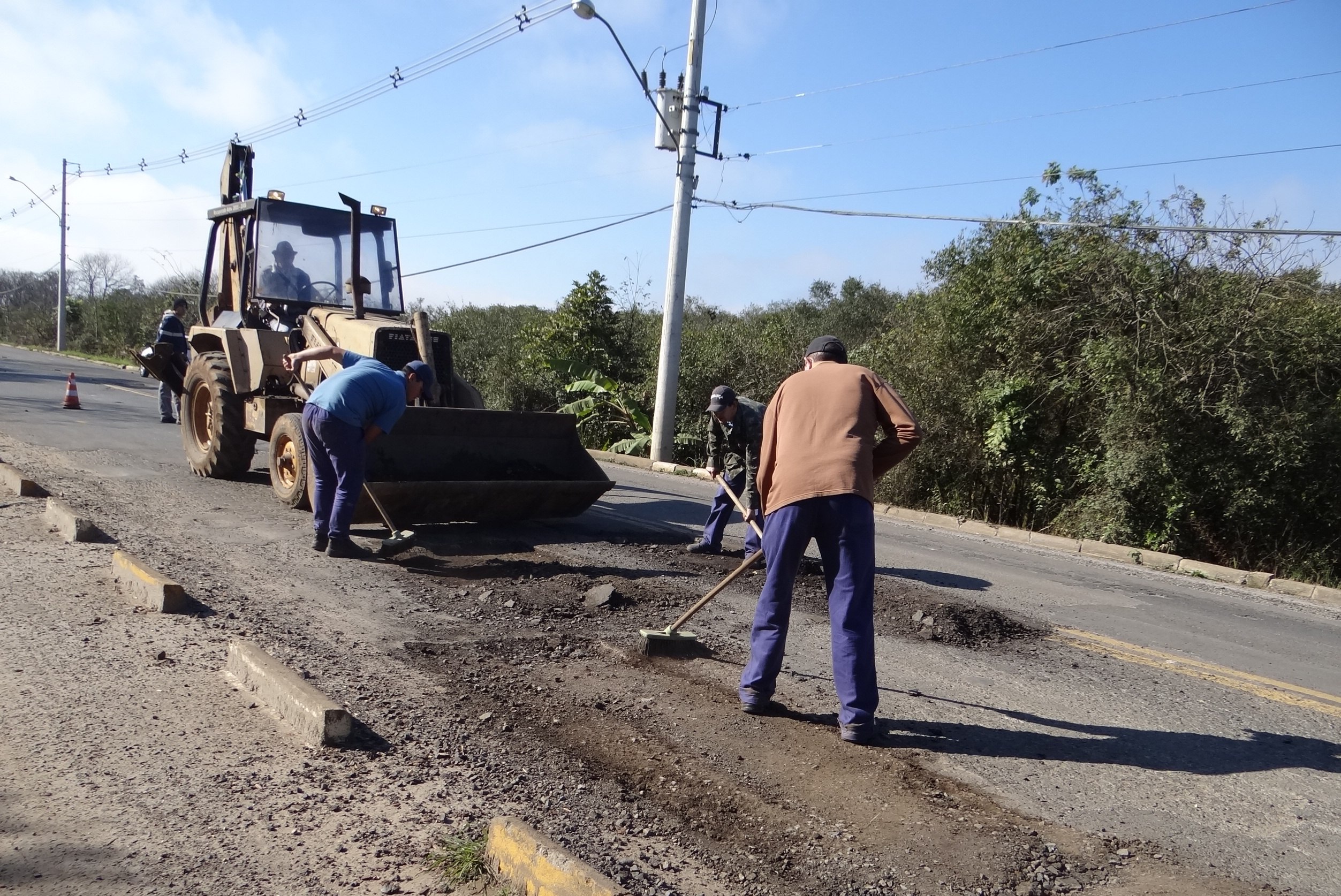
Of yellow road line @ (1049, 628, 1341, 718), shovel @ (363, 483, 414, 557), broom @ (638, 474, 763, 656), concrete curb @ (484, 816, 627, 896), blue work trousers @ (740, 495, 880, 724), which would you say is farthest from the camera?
shovel @ (363, 483, 414, 557)

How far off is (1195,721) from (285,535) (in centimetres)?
635

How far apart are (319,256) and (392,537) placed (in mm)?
4697

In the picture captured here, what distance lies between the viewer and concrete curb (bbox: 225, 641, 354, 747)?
12.8 feet

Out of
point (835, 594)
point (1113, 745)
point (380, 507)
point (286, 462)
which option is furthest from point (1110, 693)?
point (286, 462)

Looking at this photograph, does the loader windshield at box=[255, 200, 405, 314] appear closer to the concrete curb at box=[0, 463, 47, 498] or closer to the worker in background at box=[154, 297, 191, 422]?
the concrete curb at box=[0, 463, 47, 498]

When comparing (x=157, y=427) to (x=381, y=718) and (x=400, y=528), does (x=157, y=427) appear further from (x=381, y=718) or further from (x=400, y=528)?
(x=381, y=718)

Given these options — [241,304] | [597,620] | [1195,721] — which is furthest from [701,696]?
[241,304]

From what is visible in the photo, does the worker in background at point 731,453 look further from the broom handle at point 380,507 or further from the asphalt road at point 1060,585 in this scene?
the broom handle at point 380,507

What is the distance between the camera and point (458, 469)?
8.67m

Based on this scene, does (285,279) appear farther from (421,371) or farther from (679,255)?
(679,255)

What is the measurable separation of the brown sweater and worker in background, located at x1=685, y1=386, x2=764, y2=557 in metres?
3.05

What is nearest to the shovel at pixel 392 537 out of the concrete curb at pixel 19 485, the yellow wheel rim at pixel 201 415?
the concrete curb at pixel 19 485

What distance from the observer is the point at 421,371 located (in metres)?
7.80

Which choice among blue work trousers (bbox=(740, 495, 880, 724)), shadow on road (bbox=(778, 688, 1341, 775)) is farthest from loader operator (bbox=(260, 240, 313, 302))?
shadow on road (bbox=(778, 688, 1341, 775))
